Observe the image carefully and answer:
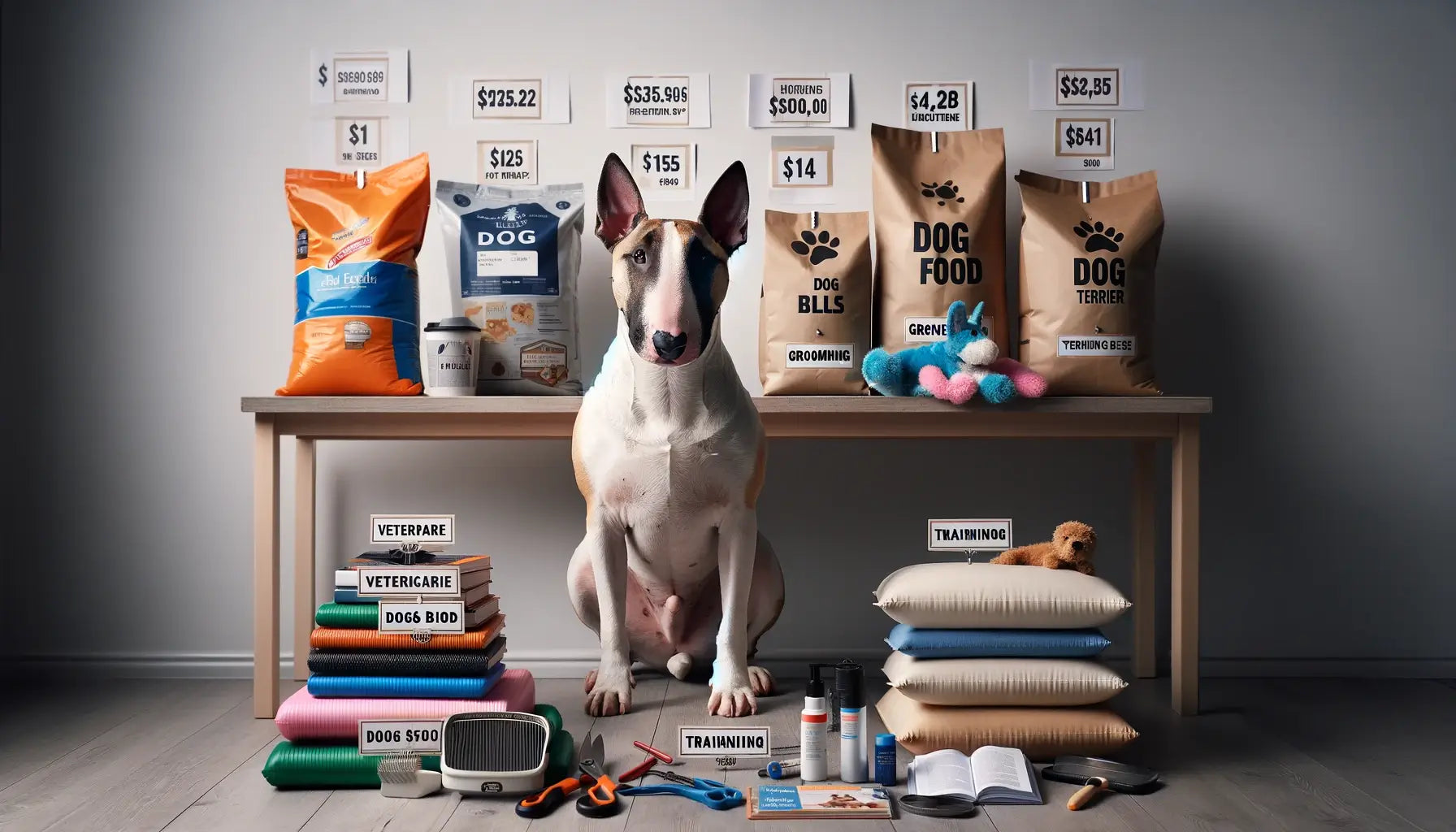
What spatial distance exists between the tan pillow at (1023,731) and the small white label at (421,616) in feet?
2.67

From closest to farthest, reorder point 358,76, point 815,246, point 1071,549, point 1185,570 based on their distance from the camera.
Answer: point 1071,549 → point 1185,570 → point 815,246 → point 358,76

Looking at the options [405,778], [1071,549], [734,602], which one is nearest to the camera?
[405,778]

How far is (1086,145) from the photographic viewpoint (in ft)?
8.55

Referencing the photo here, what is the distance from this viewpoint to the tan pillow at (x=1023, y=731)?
1771 mm

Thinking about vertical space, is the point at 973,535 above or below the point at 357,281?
below

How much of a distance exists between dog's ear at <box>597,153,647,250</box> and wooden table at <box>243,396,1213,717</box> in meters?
0.40

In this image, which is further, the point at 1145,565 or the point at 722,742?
the point at 1145,565

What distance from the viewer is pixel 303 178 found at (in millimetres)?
2303

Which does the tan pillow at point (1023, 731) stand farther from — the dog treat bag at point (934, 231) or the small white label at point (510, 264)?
the small white label at point (510, 264)

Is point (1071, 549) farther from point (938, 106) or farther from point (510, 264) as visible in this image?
point (510, 264)

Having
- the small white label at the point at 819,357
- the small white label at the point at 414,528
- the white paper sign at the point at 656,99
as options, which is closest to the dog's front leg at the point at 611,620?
the small white label at the point at 414,528

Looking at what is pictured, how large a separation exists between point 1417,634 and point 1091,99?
1622mm

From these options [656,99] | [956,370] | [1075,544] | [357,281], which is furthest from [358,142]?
[1075,544]

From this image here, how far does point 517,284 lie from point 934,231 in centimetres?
97
